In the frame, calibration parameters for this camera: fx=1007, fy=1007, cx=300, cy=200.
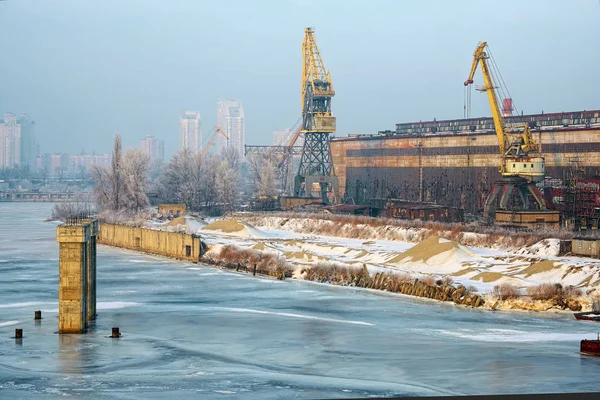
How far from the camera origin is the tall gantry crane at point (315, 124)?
6788cm

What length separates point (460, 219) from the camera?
51.7 meters

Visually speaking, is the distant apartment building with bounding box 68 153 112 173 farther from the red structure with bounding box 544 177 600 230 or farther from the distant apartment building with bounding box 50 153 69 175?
the red structure with bounding box 544 177 600 230

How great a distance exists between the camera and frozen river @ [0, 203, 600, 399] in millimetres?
16609

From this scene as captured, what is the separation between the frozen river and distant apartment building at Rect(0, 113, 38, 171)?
310 ft

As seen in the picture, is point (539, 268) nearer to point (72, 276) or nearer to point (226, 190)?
point (72, 276)

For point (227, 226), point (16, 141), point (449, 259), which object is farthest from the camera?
point (16, 141)

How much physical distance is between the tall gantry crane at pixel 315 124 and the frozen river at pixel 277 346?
35.4m

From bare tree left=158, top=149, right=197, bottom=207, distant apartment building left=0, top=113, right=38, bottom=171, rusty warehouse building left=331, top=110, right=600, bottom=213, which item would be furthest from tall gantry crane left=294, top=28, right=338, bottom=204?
distant apartment building left=0, top=113, right=38, bottom=171

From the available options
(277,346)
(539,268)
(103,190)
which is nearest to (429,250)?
(539,268)

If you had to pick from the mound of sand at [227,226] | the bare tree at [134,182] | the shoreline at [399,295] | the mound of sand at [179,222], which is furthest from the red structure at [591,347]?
the bare tree at [134,182]

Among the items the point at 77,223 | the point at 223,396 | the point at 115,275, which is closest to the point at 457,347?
the point at 223,396

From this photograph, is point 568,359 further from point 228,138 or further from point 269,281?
point 228,138

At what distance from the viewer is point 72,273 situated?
21547mm

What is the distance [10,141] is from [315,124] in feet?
234
